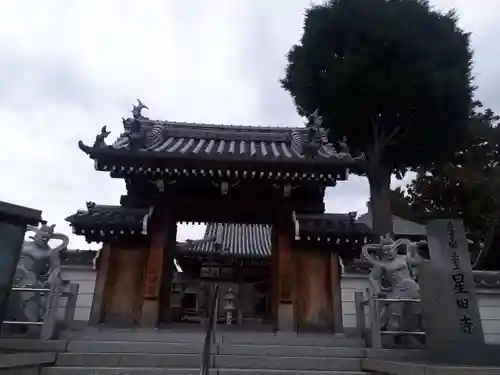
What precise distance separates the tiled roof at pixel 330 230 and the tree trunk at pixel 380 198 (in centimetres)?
674

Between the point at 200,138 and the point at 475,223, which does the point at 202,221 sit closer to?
the point at 200,138

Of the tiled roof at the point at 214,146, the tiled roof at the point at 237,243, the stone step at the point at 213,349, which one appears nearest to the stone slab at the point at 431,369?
the stone step at the point at 213,349

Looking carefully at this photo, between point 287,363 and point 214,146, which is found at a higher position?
point 214,146

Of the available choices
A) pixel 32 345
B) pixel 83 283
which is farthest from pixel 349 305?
pixel 32 345

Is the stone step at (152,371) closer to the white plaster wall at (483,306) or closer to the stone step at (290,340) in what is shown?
the stone step at (290,340)

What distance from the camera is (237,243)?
17.6 metres

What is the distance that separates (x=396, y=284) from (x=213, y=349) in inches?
134

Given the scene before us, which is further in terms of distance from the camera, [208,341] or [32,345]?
[32,345]

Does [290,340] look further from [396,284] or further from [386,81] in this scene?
[386,81]

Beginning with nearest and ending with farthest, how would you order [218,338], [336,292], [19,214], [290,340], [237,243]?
1. [19,214]
2. [218,338]
3. [290,340]
4. [336,292]
5. [237,243]

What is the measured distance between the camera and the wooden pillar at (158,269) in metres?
7.61

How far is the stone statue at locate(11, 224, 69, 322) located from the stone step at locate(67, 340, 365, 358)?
1.25m

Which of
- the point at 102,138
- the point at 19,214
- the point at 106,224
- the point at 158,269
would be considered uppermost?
the point at 102,138

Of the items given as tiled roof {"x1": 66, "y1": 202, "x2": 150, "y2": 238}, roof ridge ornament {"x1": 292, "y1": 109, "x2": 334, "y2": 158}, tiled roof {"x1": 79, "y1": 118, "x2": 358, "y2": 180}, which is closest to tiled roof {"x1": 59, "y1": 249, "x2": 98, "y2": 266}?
tiled roof {"x1": 66, "y1": 202, "x2": 150, "y2": 238}
